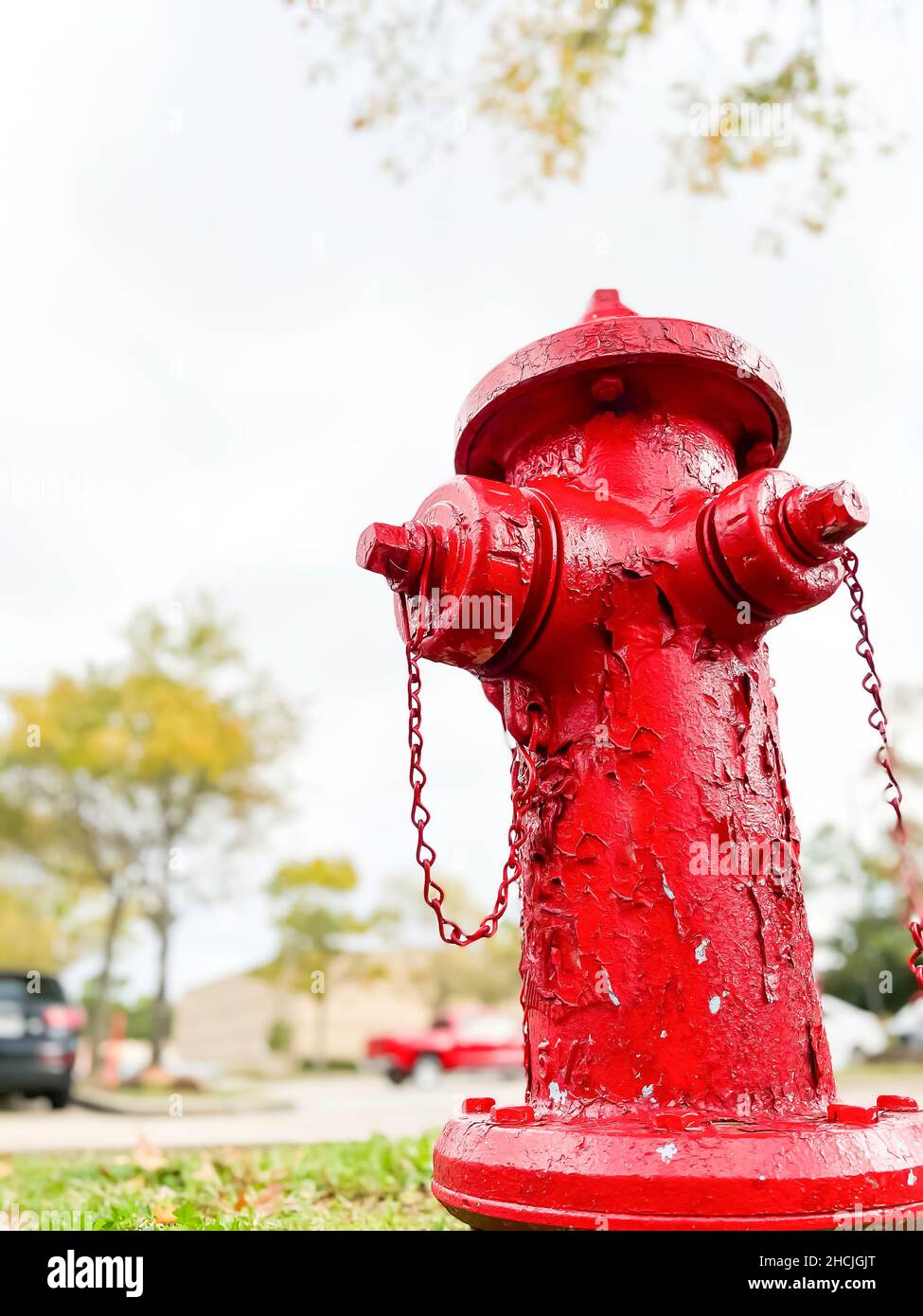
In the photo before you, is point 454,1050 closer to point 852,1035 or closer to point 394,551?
point 852,1035

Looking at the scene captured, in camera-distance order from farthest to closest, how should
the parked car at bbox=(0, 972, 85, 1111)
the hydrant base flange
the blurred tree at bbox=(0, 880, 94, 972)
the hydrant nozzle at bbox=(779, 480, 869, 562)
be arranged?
the blurred tree at bbox=(0, 880, 94, 972), the parked car at bbox=(0, 972, 85, 1111), the hydrant nozzle at bbox=(779, 480, 869, 562), the hydrant base flange

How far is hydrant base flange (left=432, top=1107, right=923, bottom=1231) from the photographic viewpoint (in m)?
1.45

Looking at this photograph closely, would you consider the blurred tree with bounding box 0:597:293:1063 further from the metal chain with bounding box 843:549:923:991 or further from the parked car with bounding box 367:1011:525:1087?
the metal chain with bounding box 843:549:923:991

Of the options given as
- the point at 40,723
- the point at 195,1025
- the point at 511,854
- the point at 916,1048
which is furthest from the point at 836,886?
the point at 195,1025

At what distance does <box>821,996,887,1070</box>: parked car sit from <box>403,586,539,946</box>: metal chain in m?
17.4

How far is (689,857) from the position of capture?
1764 mm

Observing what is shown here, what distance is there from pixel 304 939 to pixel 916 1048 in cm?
1279

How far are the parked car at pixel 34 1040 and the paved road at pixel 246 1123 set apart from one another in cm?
25

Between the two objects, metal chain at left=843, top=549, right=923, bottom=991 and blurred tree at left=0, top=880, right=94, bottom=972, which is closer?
metal chain at left=843, top=549, right=923, bottom=991

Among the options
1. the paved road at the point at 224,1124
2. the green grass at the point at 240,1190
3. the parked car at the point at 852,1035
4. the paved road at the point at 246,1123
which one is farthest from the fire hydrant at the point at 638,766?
the parked car at the point at 852,1035

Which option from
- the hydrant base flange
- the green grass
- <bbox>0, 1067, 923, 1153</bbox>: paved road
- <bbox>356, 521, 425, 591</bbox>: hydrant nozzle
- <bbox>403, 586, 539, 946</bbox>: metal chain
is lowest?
<bbox>0, 1067, 923, 1153</bbox>: paved road

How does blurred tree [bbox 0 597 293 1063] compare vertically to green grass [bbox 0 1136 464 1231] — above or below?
above

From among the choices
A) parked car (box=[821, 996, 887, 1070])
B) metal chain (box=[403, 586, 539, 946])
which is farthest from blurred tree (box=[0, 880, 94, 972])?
metal chain (box=[403, 586, 539, 946])
